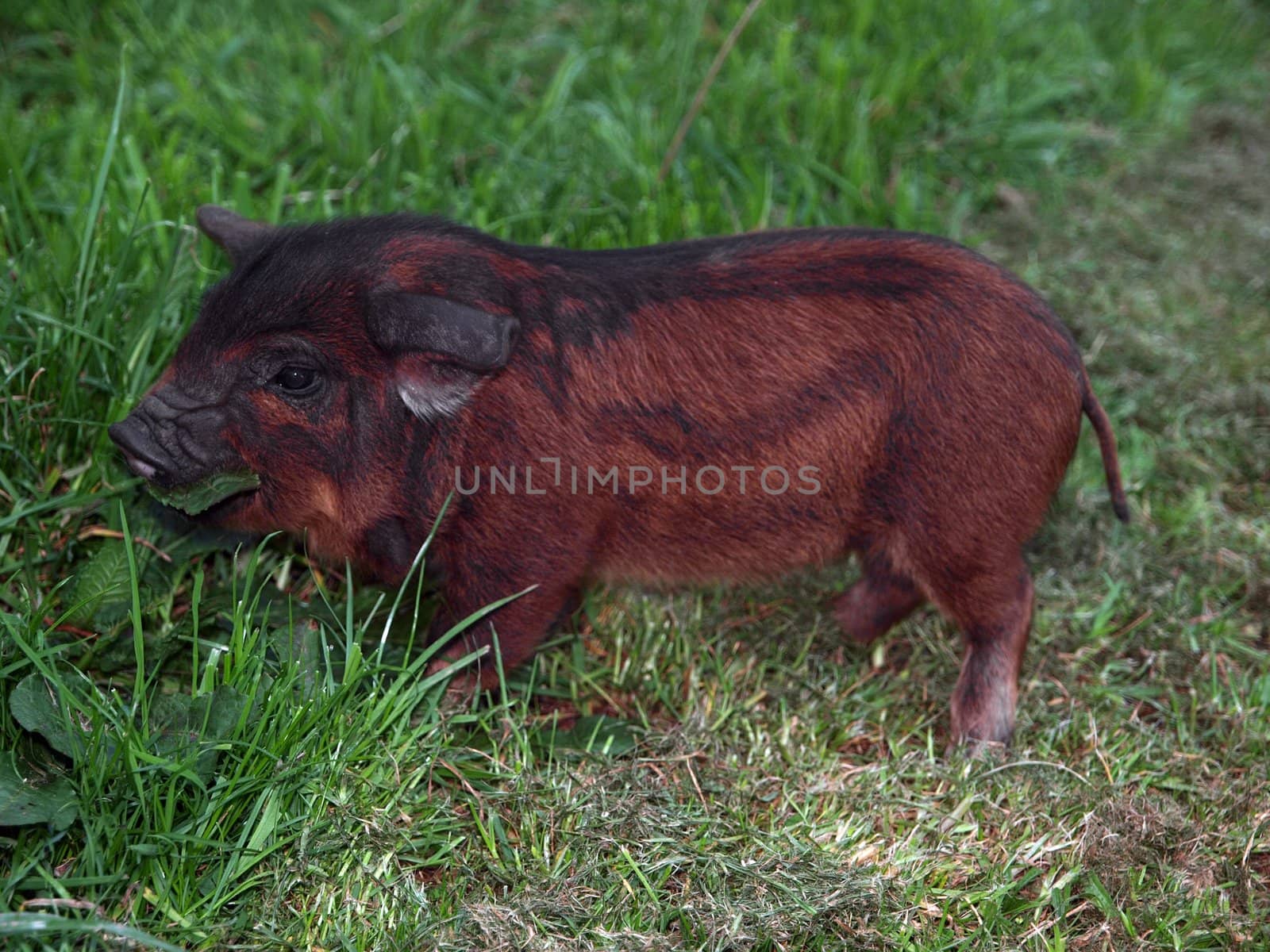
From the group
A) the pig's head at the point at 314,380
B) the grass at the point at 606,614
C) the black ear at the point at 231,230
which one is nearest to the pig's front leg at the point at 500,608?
the grass at the point at 606,614

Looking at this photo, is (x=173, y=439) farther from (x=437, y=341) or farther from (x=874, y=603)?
(x=874, y=603)

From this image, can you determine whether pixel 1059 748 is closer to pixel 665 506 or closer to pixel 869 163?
pixel 665 506

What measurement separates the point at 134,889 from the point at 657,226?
308 centimetres

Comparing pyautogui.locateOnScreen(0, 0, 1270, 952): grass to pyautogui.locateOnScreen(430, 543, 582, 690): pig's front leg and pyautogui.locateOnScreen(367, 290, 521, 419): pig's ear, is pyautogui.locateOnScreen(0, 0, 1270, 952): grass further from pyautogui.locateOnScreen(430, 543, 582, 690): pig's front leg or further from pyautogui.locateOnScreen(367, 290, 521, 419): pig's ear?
pyautogui.locateOnScreen(367, 290, 521, 419): pig's ear

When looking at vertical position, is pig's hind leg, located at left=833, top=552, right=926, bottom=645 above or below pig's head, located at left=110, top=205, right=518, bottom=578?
below

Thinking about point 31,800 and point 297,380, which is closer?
point 31,800

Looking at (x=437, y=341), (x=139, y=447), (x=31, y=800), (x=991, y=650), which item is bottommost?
(x=991, y=650)

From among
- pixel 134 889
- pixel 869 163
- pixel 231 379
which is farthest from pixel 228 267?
pixel 869 163

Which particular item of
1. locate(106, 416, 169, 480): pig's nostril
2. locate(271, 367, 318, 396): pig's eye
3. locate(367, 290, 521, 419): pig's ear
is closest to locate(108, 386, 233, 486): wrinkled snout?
locate(106, 416, 169, 480): pig's nostril

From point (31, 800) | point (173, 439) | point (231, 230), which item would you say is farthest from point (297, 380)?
point (31, 800)

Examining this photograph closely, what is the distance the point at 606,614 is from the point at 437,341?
1306 millimetres

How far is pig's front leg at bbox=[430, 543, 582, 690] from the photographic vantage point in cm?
354

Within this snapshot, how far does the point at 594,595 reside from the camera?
421cm

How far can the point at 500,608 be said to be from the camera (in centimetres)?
359
